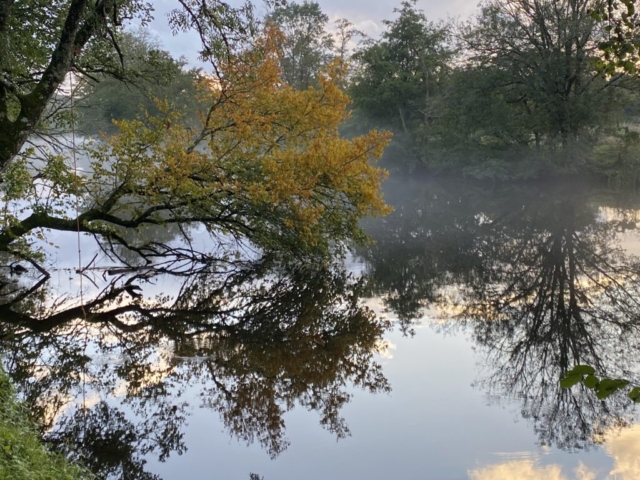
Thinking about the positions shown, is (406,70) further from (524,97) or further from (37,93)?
(37,93)

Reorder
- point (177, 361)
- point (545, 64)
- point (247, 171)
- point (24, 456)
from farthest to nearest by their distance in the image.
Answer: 1. point (545, 64)
2. point (247, 171)
3. point (177, 361)
4. point (24, 456)

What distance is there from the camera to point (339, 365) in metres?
7.71

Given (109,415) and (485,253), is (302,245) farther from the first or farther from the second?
(109,415)

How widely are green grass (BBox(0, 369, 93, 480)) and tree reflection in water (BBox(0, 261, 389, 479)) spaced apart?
1.53ft

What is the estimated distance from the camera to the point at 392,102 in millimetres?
38250

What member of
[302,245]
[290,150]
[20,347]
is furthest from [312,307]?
[20,347]

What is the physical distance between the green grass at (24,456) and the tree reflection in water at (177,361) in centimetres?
47

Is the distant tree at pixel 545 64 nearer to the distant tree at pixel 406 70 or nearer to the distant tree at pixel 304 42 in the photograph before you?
the distant tree at pixel 406 70

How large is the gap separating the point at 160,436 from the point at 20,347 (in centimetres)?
368

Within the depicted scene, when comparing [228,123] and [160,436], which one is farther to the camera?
[228,123]

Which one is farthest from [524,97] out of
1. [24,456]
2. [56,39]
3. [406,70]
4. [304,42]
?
[24,456]

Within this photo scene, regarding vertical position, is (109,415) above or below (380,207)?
below

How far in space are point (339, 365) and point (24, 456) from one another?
4390mm

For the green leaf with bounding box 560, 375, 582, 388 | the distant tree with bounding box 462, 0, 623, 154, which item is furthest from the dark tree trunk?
the distant tree with bounding box 462, 0, 623, 154
